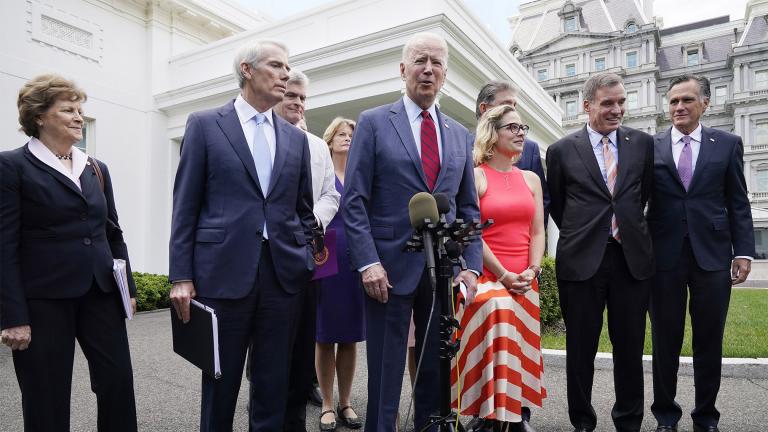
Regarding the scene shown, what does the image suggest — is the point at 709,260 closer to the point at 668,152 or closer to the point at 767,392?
the point at 668,152

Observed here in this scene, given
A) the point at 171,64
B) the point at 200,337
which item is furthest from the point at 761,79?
the point at 200,337

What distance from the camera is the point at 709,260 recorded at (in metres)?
3.71

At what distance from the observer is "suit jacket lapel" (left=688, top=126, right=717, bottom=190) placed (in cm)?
382

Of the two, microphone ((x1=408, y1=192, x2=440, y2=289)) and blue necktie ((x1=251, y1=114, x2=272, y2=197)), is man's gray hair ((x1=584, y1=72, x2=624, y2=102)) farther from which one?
blue necktie ((x1=251, y1=114, x2=272, y2=197))

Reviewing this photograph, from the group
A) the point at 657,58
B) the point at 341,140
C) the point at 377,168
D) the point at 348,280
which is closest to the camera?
the point at 377,168

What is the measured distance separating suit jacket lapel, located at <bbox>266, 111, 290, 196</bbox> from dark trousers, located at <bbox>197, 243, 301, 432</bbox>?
354 mm

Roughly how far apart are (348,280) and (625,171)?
218 cm

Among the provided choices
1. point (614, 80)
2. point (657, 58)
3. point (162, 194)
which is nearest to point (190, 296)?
point (614, 80)

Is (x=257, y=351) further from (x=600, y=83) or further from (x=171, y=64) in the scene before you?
(x=171, y=64)

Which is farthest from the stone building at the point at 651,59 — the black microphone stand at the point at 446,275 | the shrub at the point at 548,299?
the black microphone stand at the point at 446,275

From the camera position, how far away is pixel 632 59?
4947cm

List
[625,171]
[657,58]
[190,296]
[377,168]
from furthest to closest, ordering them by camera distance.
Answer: [657,58] → [625,171] → [377,168] → [190,296]

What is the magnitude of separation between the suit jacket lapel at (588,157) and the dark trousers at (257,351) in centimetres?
227

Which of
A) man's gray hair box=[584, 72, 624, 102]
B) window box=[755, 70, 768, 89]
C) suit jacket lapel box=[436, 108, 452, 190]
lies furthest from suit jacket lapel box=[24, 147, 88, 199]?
window box=[755, 70, 768, 89]
